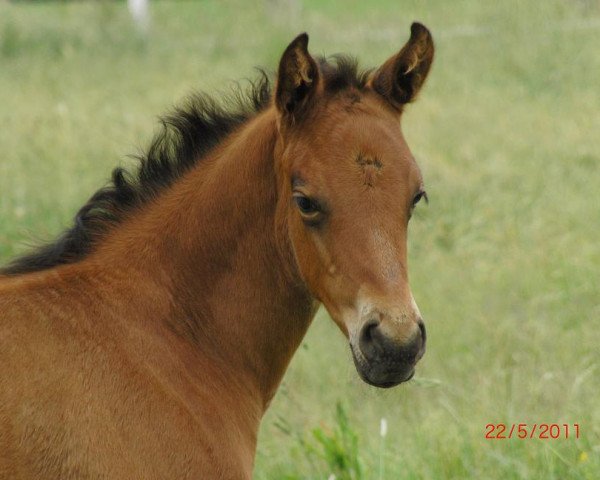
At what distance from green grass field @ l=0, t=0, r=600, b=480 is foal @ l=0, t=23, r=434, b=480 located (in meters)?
0.43

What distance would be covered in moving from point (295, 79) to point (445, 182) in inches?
267

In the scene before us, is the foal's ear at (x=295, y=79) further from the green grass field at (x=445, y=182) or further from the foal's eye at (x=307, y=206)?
the green grass field at (x=445, y=182)

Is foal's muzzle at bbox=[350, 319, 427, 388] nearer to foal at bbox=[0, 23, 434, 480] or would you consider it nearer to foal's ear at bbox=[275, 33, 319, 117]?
foal at bbox=[0, 23, 434, 480]

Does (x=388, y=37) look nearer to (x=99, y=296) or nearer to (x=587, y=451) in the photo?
(x=587, y=451)

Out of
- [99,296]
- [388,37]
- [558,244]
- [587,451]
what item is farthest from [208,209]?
[388,37]

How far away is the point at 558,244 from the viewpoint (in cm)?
861

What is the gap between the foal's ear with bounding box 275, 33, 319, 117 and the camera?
144 inches

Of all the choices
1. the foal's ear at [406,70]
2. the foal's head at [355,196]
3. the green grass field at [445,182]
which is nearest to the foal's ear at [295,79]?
the foal's head at [355,196]

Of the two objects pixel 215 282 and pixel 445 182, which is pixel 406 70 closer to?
pixel 215 282

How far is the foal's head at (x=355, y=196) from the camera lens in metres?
3.41

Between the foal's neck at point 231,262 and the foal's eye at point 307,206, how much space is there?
223 mm

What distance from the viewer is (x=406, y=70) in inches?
154
